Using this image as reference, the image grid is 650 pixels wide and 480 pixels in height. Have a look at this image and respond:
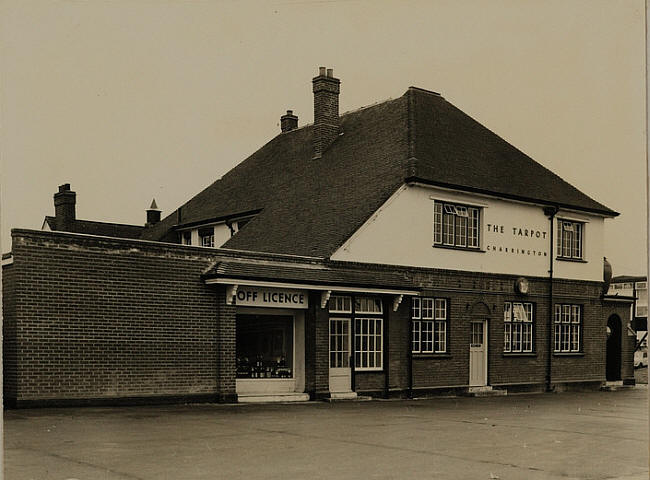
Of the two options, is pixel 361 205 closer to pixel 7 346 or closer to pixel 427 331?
pixel 427 331

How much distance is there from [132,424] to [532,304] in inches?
644

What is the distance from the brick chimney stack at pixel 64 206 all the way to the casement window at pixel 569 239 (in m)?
20.4

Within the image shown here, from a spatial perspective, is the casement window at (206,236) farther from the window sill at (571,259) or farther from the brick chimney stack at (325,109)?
the window sill at (571,259)

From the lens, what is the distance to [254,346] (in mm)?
19734

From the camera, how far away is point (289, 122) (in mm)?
34750

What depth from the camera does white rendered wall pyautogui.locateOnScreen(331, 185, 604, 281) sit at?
72.3ft

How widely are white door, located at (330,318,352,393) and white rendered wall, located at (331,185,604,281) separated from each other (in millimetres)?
1796

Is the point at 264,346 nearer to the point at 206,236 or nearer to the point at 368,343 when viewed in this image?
the point at 368,343

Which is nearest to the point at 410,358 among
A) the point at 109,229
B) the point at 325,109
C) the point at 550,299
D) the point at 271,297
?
the point at 271,297

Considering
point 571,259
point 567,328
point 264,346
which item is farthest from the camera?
point 567,328

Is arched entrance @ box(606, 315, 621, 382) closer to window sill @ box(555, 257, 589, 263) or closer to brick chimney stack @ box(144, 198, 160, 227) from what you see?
window sill @ box(555, 257, 589, 263)

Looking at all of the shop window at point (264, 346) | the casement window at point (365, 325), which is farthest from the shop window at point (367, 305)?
the shop window at point (264, 346)

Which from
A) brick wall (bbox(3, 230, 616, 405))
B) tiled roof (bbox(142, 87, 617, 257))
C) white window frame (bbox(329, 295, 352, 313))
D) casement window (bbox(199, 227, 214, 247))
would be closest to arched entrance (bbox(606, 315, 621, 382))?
tiled roof (bbox(142, 87, 617, 257))

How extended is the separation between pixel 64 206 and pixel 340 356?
18.8 meters
